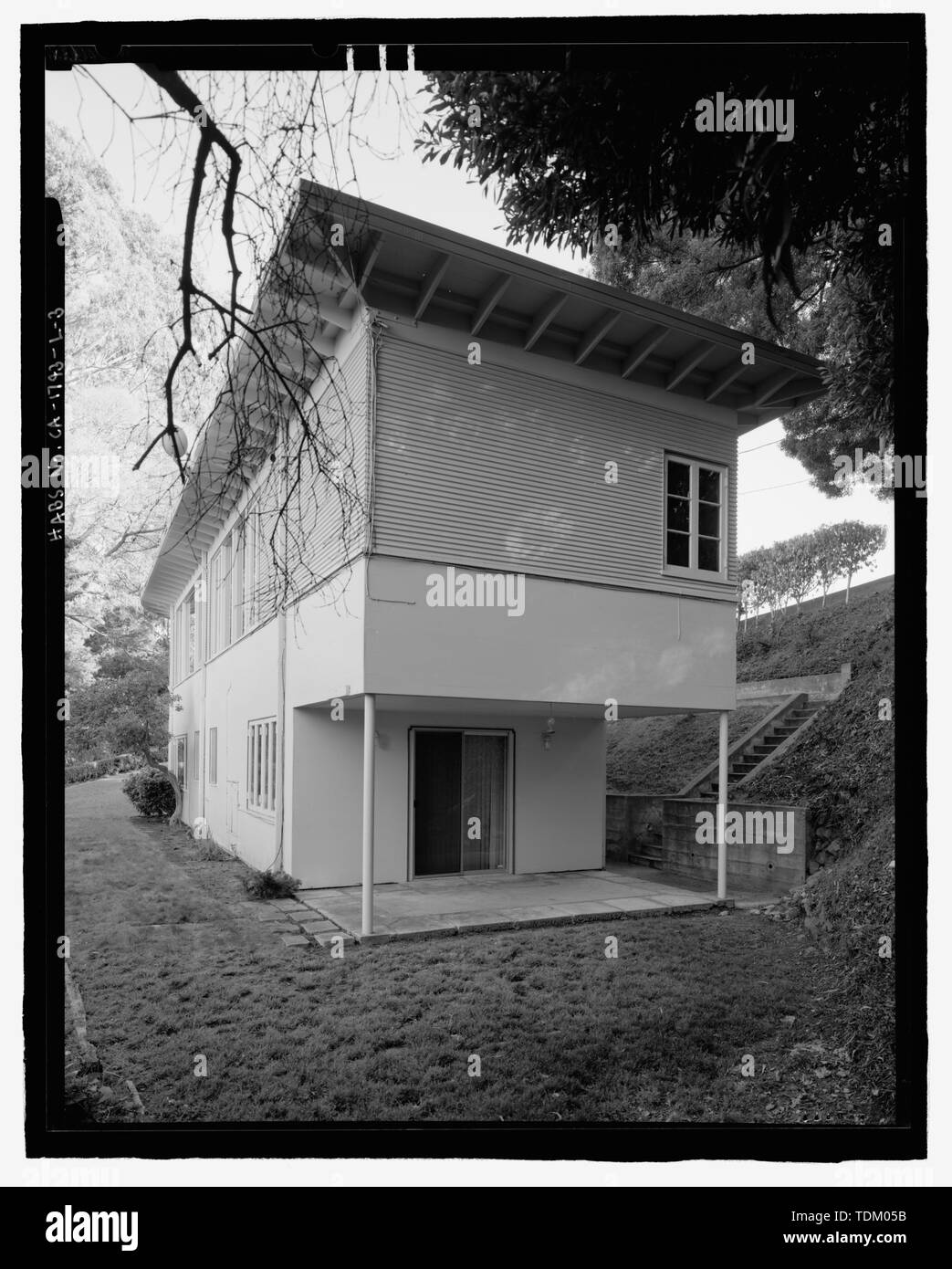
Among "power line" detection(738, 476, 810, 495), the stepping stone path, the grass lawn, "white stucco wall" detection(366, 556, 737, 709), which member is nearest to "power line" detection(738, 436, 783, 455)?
"power line" detection(738, 476, 810, 495)

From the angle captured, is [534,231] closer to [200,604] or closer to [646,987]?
[646,987]

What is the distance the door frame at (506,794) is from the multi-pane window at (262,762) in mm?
1296

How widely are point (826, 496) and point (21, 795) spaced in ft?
12.9

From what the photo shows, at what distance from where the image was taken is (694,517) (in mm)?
7258

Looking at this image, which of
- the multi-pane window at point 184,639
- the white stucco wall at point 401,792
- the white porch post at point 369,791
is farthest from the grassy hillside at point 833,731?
the multi-pane window at point 184,639

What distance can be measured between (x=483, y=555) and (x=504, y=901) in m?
2.88

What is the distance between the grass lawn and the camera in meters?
3.18

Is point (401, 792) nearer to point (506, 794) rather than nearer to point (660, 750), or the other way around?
point (506, 794)

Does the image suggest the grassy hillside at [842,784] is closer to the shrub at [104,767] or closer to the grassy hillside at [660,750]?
the grassy hillside at [660,750]

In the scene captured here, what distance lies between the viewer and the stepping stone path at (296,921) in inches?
212

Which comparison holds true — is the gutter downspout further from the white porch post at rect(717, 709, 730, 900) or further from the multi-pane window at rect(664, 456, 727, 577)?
the white porch post at rect(717, 709, 730, 900)

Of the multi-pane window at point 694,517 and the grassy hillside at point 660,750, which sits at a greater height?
the multi-pane window at point 694,517

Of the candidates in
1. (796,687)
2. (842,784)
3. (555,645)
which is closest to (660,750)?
(796,687)
